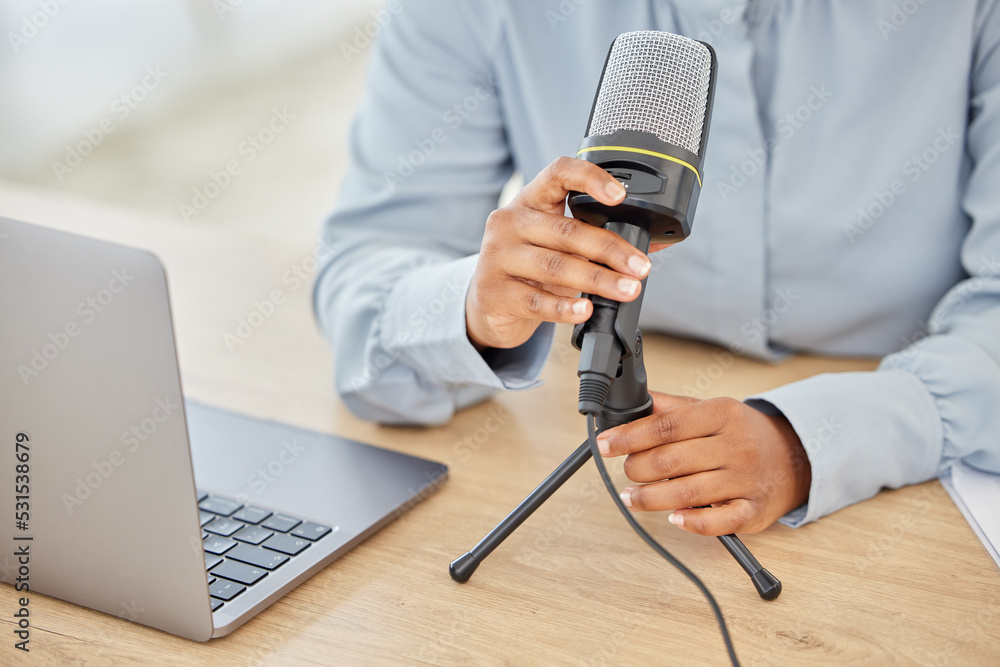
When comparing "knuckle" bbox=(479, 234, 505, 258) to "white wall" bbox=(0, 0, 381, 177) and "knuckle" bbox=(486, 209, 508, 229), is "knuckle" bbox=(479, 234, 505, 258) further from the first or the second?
"white wall" bbox=(0, 0, 381, 177)

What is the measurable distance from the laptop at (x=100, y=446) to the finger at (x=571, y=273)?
0.71 feet

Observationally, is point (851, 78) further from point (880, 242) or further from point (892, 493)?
point (892, 493)

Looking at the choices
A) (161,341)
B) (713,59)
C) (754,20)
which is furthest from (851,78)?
(161,341)

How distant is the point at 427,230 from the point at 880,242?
46cm

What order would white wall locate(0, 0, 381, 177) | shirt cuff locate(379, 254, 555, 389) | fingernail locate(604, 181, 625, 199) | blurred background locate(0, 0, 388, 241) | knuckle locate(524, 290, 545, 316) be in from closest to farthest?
fingernail locate(604, 181, 625, 199), knuckle locate(524, 290, 545, 316), shirt cuff locate(379, 254, 555, 389), blurred background locate(0, 0, 388, 241), white wall locate(0, 0, 381, 177)

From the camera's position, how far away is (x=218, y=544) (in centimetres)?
57

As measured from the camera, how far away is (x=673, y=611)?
518 mm

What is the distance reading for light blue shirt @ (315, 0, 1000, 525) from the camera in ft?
2.28

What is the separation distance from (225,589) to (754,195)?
1.94 ft

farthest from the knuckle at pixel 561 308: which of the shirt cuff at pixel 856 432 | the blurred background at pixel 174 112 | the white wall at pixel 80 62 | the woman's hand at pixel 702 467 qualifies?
the white wall at pixel 80 62

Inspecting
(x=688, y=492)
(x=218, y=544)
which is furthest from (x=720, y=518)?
(x=218, y=544)

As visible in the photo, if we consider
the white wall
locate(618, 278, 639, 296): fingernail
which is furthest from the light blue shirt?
the white wall

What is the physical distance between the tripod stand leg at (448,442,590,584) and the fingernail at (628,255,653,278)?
151 mm

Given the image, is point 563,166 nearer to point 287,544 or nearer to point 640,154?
point 640,154
